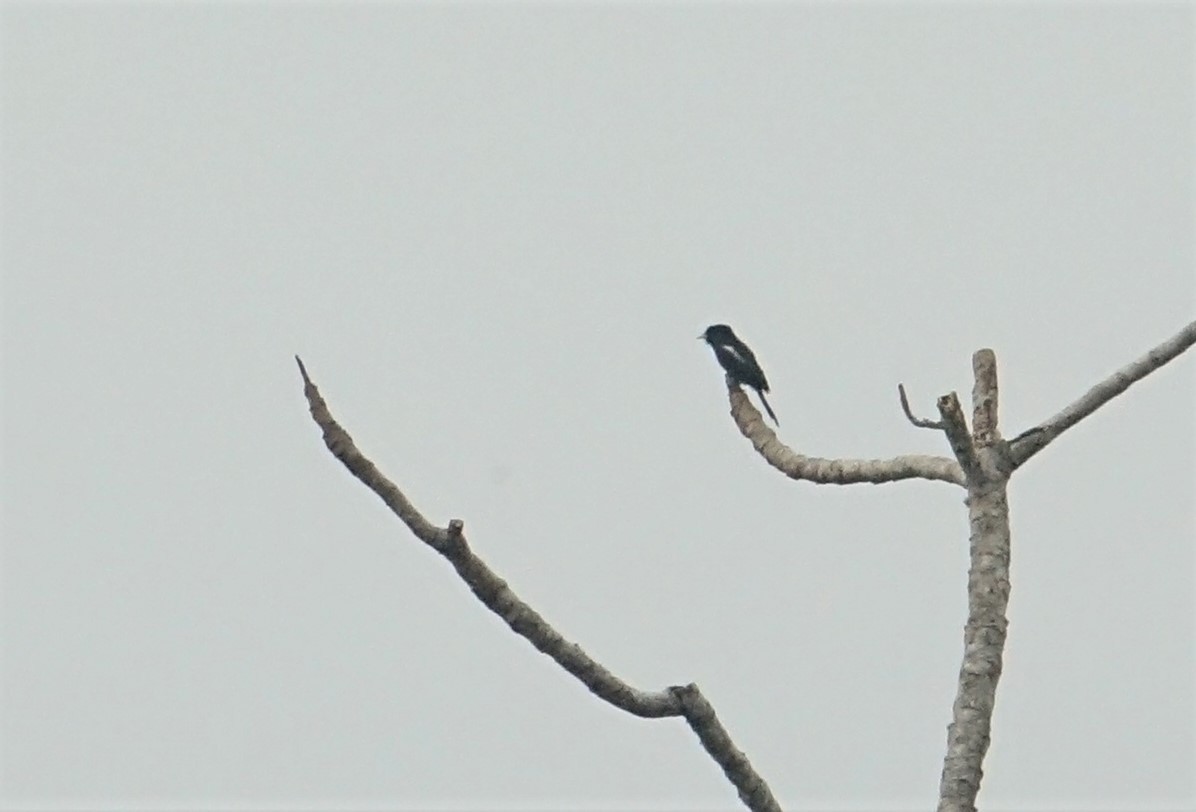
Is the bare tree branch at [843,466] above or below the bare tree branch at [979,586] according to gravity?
above

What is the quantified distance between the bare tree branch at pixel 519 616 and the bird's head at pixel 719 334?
11.3m

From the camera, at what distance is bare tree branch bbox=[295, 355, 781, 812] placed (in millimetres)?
4957

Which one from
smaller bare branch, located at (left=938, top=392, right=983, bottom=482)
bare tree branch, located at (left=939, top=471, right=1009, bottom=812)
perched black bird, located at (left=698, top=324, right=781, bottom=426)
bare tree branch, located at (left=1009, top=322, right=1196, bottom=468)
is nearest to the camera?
bare tree branch, located at (left=939, top=471, right=1009, bottom=812)

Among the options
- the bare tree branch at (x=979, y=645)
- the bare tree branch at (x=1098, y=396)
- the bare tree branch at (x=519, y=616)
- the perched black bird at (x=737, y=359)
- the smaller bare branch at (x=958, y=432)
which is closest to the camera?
the bare tree branch at (x=519, y=616)

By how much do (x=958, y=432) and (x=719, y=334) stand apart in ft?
34.9

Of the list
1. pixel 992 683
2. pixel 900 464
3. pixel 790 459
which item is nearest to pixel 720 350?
pixel 790 459

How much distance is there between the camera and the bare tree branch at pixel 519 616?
496 cm

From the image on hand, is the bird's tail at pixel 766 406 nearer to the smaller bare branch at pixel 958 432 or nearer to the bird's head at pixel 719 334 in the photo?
the bird's head at pixel 719 334

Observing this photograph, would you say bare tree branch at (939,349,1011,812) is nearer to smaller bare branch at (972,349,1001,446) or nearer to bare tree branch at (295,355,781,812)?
smaller bare branch at (972,349,1001,446)

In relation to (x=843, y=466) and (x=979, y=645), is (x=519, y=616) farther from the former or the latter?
(x=843, y=466)

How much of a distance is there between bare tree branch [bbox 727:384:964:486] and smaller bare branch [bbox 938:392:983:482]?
22 centimetres

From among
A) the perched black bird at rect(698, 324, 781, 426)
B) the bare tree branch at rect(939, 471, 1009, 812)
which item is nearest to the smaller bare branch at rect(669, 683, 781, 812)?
the bare tree branch at rect(939, 471, 1009, 812)

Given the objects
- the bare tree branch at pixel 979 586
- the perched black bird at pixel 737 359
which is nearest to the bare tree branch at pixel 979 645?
the bare tree branch at pixel 979 586

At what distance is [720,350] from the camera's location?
51.9ft
